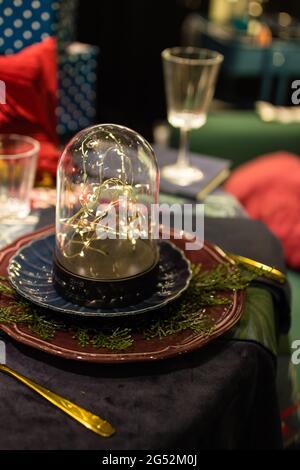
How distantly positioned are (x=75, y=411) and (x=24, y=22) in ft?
3.79

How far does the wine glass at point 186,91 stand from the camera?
1512mm

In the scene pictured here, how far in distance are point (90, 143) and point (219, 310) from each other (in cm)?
32

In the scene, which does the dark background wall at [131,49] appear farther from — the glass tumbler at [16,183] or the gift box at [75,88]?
the glass tumbler at [16,183]

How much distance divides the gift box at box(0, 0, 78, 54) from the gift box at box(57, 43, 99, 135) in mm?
217

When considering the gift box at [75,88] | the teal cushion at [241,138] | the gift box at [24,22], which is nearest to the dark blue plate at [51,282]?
the gift box at [24,22]

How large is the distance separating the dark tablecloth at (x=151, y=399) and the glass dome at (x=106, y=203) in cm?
15

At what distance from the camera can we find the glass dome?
925 mm

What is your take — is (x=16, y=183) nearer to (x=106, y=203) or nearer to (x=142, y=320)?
(x=106, y=203)

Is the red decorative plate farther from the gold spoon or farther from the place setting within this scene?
the gold spoon

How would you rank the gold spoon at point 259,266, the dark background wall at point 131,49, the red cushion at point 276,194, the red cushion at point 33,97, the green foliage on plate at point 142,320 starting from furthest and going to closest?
1. the dark background wall at point 131,49
2. the red cushion at point 276,194
3. the red cushion at point 33,97
4. the gold spoon at point 259,266
5. the green foliage on plate at point 142,320

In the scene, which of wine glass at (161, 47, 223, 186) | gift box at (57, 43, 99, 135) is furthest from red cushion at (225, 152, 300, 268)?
gift box at (57, 43, 99, 135)

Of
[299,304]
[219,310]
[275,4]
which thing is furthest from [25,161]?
[275,4]

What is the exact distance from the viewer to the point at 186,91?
5.04 ft

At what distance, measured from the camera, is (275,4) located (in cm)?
456
